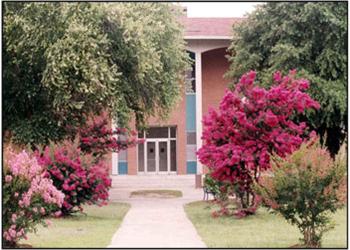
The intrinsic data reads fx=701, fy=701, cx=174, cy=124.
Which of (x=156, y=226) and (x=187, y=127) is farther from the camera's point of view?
(x=187, y=127)

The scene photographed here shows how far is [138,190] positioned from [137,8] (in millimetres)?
10996

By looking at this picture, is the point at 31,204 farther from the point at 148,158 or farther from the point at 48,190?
the point at 148,158

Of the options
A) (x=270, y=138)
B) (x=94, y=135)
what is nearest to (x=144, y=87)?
(x=94, y=135)

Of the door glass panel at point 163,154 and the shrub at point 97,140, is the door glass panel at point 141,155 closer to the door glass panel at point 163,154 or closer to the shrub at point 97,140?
the door glass panel at point 163,154

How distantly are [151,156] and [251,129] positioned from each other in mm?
25117

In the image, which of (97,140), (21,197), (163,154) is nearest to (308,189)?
(21,197)

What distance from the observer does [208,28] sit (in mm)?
40375

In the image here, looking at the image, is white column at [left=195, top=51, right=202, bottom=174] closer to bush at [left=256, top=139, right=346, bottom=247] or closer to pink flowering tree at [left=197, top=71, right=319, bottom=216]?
pink flowering tree at [left=197, top=71, right=319, bottom=216]

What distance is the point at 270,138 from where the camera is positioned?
57.7 ft

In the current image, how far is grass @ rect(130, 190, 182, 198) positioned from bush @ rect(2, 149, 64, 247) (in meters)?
17.4

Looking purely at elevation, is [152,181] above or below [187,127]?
below

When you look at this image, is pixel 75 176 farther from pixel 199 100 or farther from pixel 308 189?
pixel 199 100

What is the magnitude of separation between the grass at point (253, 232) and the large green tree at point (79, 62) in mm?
5675

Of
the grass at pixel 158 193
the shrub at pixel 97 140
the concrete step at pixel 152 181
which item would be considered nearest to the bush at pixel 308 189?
the shrub at pixel 97 140
